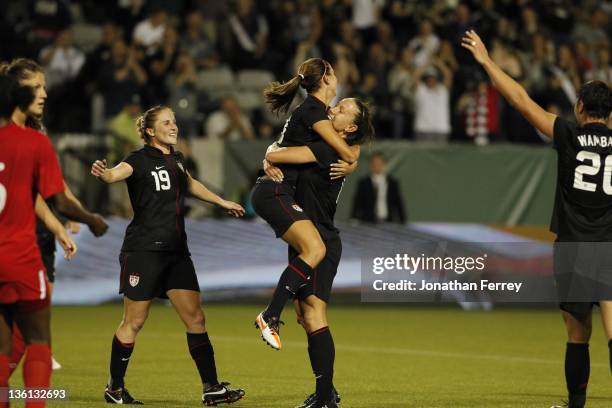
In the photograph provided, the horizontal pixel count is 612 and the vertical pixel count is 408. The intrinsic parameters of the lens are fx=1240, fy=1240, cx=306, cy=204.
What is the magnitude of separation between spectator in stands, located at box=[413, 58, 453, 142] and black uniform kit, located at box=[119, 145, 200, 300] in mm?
12020

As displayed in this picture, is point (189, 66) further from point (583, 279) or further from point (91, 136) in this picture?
point (583, 279)

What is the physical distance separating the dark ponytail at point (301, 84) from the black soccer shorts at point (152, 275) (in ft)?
4.57

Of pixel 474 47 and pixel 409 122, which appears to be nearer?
pixel 474 47

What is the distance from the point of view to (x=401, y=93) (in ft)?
71.7

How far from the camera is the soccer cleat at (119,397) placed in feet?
30.3

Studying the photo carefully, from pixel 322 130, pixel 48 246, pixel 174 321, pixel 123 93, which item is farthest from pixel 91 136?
pixel 322 130

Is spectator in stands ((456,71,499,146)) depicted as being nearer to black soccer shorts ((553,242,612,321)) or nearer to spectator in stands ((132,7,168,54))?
spectator in stands ((132,7,168,54))

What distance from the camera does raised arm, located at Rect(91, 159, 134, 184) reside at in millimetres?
8875

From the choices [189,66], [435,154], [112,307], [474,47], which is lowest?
[112,307]

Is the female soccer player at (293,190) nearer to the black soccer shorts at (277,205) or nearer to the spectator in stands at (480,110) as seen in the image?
the black soccer shorts at (277,205)

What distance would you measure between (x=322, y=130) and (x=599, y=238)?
2.07 metres

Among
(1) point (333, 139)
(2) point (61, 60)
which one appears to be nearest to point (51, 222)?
(1) point (333, 139)

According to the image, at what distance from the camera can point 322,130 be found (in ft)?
29.0

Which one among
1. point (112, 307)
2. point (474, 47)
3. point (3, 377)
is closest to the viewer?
point (3, 377)
